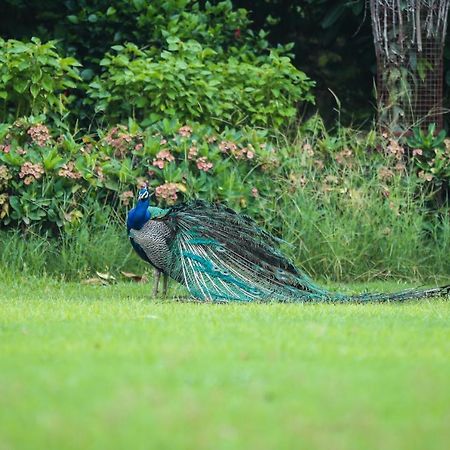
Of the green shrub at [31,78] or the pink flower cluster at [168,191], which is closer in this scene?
the pink flower cluster at [168,191]

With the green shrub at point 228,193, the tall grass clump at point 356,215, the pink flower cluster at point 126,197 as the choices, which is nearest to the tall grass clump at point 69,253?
the green shrub at point 228,193

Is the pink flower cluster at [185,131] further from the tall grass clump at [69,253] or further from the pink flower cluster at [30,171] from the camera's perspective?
the pink flower cluster at [30,171]

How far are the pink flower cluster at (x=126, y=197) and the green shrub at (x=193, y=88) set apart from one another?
1.44m

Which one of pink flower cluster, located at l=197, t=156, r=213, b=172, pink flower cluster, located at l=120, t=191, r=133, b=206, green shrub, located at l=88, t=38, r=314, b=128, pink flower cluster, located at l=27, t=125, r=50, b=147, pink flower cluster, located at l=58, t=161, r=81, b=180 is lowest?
pink flower cluster, located at l=120, t=191, r=133, b=206

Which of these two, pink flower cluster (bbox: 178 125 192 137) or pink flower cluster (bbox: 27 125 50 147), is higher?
pink flower cluster (bbox: 178 125 192 137)

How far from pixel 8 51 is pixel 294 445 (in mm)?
8666

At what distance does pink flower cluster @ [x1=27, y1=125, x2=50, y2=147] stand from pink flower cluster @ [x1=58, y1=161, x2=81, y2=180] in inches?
15.1

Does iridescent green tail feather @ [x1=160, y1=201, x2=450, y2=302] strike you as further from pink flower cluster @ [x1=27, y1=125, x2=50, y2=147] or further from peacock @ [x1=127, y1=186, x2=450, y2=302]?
pink flower cluster @ [x1=27, y1=125, x2=50, y2=147]

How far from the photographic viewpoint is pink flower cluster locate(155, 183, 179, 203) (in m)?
11.1

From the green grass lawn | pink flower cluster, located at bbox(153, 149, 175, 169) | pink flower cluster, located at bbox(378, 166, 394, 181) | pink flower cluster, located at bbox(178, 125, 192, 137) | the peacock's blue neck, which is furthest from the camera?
pink flower cluster, located at bbox(378, 166, 394, 181)

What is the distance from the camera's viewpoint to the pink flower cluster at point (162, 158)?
11.3 metres

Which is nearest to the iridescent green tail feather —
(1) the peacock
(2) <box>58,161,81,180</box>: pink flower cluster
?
(1) the peacock

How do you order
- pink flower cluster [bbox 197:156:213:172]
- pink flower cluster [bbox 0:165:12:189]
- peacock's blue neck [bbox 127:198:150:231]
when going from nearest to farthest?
peacock's blue neck [bbox 127:198:150:231], pink flower cluster [bbox 0:165:12:189], pink flower cluster [bbox 197:156:213:172]

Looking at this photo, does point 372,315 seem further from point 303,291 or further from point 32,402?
point 32,402
